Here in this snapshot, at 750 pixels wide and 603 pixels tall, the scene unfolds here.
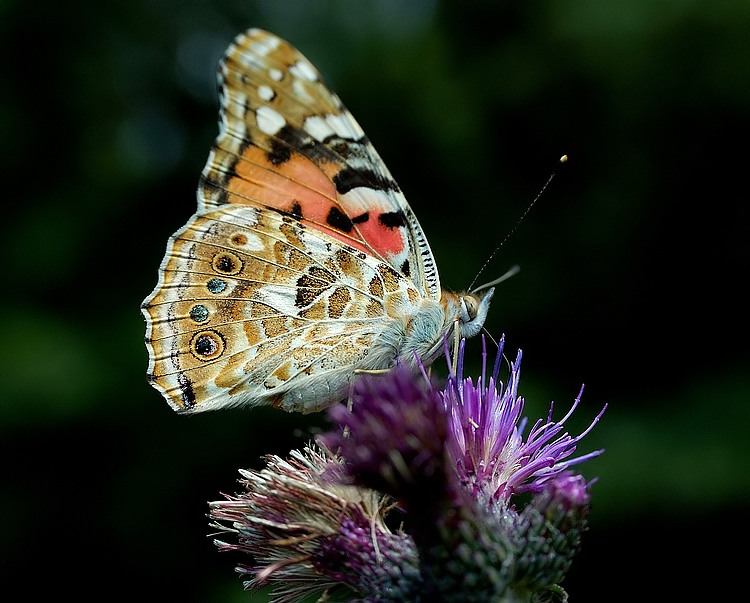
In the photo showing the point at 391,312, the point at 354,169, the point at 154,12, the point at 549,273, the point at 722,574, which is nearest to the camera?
the point at 391,312

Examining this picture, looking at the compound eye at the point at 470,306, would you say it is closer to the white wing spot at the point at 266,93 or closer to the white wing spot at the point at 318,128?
the white wing spot at the point at 318,128

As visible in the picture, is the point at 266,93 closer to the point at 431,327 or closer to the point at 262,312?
the point at 262,312

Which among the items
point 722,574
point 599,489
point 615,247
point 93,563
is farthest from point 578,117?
point 93,563

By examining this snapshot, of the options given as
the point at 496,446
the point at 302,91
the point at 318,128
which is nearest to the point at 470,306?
the point at 496,446

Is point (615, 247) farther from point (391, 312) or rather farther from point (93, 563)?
point (93, 563)

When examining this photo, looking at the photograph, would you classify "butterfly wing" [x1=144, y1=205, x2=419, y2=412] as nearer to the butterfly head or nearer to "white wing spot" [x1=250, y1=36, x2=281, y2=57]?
the butterfly head

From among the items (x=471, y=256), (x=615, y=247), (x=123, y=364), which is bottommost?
(x=123, y=364)
